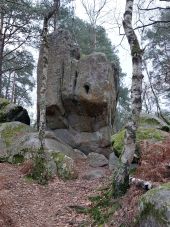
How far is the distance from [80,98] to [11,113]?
11.9ft

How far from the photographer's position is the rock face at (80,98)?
15.9 metres

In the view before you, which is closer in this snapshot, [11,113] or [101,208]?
[101,208]

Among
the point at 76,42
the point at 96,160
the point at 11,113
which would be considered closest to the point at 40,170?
the point at 96,160

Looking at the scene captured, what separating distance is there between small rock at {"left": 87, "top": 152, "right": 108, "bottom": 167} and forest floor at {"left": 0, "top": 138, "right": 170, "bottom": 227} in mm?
2721

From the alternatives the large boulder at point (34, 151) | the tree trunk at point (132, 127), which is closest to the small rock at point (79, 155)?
the large boulder at point (34, 151)

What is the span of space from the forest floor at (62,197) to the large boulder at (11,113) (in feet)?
18.8

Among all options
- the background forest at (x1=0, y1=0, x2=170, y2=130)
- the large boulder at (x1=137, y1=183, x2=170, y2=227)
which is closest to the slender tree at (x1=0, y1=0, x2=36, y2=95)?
the background forest at (x1=0, y1=0, x2=170, y2=130)

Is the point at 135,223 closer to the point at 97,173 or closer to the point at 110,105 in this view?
the point at 97,173

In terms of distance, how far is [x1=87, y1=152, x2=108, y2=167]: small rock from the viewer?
1399 centimetres

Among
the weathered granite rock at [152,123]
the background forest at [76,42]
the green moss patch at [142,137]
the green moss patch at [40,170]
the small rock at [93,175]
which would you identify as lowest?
the small rock at [93,175]

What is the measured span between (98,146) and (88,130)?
96 centimetres

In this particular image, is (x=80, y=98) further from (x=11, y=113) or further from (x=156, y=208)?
(x=156, y=208)

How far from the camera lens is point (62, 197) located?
9.20 metres

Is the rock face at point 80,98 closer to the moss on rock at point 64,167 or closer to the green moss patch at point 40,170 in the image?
the moss on rock at point 64,167
